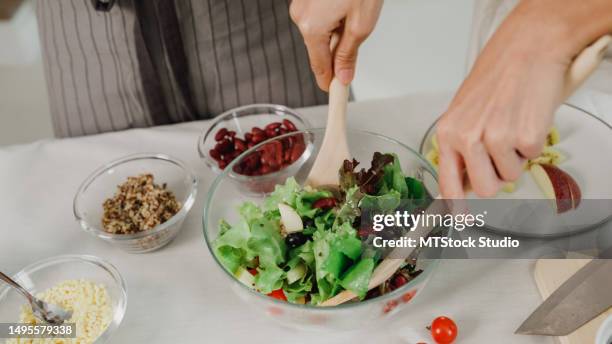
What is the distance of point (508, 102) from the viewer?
603mm

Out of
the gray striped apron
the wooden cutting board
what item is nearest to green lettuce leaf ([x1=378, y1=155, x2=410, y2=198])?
the wooden cutting board

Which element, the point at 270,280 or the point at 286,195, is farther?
the point at 286,195

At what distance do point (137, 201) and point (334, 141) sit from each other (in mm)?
370

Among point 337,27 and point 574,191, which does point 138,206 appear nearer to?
point 337,27

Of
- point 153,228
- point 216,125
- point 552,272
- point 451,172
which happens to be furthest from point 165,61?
point 552,272

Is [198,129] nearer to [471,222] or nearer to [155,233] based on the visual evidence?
[155,233]

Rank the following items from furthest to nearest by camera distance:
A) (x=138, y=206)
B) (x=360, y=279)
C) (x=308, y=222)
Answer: (x=138, y=206), (x=308, y=222), (x=360, y=279)

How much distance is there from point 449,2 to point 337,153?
194 centimetres

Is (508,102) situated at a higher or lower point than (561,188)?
higher

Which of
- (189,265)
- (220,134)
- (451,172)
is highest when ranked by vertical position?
(451,172)

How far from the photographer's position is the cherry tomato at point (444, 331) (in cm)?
76

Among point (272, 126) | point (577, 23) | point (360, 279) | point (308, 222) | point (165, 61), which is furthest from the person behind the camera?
point (165, 61)

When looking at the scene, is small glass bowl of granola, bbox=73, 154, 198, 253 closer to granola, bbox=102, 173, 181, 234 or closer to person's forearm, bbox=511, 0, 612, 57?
granola, bbox=102, 173, 181, 234

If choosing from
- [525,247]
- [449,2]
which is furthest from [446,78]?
[525,247]
